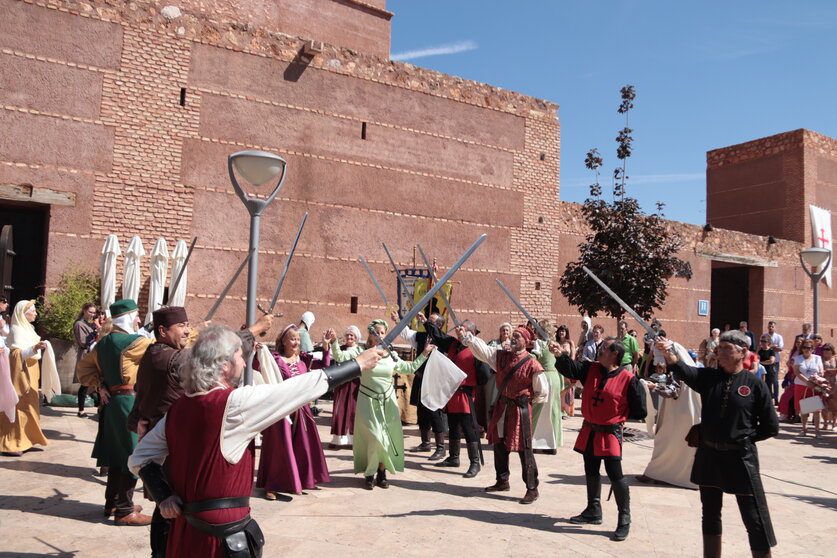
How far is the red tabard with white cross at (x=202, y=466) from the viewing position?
275 cm

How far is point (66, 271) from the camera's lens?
43.5 ft

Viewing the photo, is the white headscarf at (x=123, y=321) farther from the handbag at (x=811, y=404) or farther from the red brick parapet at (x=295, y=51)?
the red brick parapet at (x=295, y=51)

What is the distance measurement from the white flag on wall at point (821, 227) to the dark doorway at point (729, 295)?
272 centimetres

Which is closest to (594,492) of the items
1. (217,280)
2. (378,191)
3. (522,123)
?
(217,280)

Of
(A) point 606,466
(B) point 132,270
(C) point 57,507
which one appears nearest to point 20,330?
(C) point 57,507

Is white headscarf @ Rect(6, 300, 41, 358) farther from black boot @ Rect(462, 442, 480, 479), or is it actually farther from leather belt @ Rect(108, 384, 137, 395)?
black boot @ Rect(462, 442, 480, 479)

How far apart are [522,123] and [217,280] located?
9350 millimetres

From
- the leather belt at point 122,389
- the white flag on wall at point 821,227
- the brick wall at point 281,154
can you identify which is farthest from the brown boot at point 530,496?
the white flag on wall at point 821,227

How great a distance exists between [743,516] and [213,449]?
11.6 ft

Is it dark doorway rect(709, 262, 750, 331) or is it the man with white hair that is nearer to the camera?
the man with white hair

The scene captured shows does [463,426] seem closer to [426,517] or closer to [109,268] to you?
[426,517]

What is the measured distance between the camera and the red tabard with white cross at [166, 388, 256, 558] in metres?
2.75

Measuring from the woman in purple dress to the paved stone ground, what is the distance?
0.16 meters

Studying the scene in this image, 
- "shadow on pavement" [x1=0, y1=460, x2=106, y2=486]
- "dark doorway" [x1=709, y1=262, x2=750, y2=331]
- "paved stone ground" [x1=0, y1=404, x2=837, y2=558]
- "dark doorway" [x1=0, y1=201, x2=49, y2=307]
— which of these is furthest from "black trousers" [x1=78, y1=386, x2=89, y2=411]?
"dark doorway" [x1=709, y1=262, x2=750, y2=331]
